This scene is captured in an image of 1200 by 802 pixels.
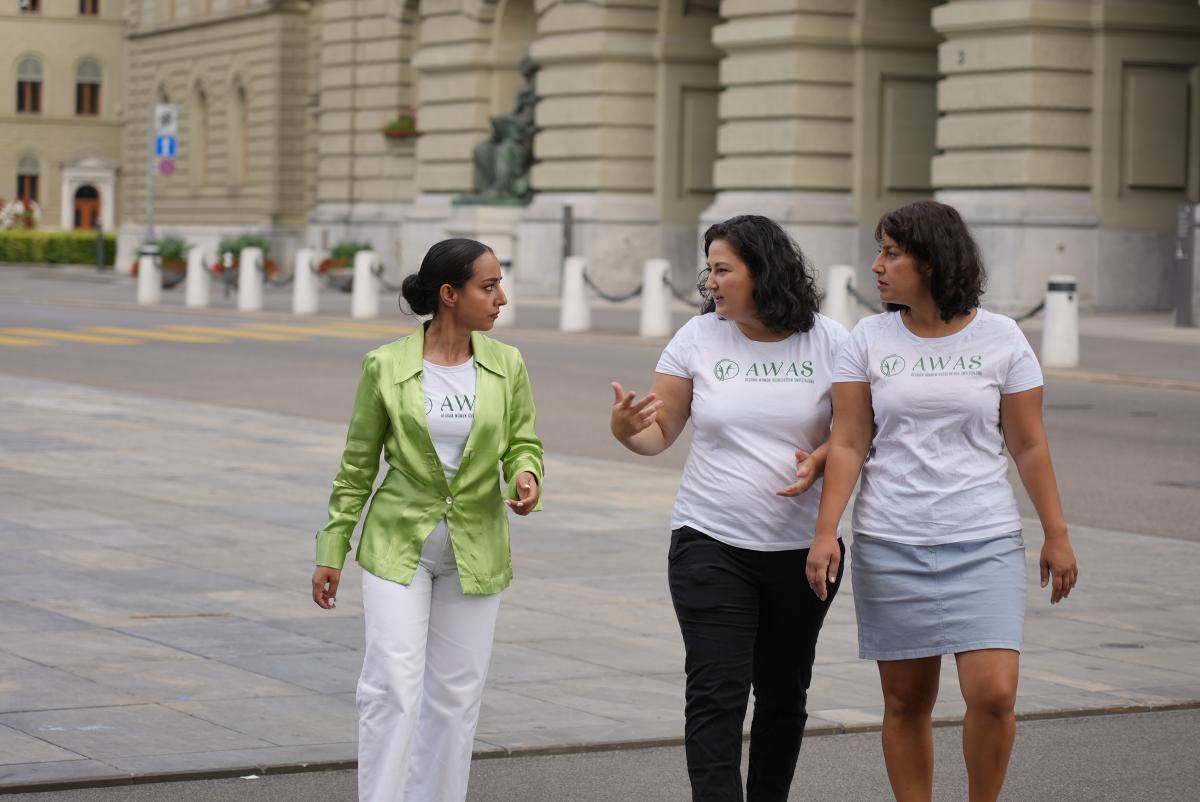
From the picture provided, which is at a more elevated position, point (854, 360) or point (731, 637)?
point (854, 360)

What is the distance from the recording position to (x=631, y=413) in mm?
5258

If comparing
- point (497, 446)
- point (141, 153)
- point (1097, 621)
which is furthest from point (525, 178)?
point (497, 446)

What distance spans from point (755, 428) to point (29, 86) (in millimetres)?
90896

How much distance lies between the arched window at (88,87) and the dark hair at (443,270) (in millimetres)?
90673

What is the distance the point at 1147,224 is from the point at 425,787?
26748 mm

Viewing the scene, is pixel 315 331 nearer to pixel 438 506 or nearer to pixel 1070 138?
pixel 1070 138

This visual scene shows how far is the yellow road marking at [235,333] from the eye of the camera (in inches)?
1064

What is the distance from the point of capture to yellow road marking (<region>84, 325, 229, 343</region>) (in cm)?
2650

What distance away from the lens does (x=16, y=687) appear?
7.14 m

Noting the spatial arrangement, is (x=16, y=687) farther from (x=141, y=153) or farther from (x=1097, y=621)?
(x=141, y=153)

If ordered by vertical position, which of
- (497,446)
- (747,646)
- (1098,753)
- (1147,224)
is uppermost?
(1147,224)

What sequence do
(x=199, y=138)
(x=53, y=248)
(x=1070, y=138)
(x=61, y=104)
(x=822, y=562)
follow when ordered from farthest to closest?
(x=61, y=104), (x=53, y=248), (x=199, y=138), (x=1070, y=138), (x=822, y=562)

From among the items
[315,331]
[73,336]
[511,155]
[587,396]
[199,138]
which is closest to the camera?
[587,396]

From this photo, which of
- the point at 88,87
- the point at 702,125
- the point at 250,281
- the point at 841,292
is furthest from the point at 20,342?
the point at 88,87
